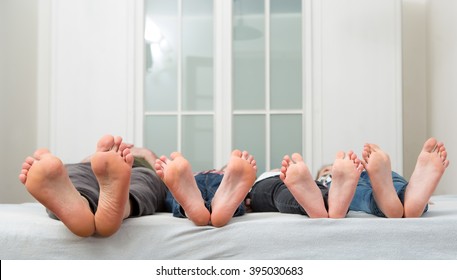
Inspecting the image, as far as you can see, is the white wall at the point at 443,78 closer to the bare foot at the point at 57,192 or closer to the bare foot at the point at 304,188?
the bare foot at the point at 304,188

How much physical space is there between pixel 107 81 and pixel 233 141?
0.70 m

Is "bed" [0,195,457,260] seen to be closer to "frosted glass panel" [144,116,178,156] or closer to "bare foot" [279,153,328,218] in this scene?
"bare foot" [279,153,328,218]

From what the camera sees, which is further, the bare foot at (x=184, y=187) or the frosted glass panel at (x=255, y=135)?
the frosted glass panel at (x=255, y=135)

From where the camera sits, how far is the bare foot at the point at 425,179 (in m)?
1.12

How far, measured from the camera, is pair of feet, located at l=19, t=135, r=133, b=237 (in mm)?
981

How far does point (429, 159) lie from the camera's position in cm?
116

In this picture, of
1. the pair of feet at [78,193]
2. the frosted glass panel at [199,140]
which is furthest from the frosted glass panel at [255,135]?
the pair of feet at [78,193]

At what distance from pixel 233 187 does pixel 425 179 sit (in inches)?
17.1

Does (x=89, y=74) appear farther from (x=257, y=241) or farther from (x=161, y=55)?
(x=257, y=241)

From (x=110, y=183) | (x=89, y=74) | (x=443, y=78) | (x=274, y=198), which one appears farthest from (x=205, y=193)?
(x=443, y=78)

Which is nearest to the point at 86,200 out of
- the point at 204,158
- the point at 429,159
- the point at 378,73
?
the point at 429,159

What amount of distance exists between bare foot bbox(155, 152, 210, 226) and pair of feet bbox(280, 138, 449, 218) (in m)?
0.20

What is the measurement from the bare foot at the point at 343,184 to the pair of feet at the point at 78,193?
0.45 m

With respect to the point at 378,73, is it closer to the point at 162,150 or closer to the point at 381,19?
the point at 381,19
